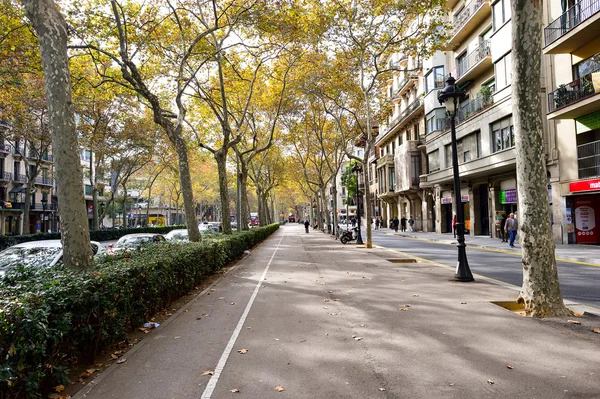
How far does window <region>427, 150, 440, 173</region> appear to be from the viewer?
109ft

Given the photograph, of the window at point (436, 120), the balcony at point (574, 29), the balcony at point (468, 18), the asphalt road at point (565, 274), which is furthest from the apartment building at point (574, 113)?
the window at point (436, 120)

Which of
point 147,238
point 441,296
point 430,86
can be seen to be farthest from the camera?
point 430,86

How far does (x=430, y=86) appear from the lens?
33.1 m

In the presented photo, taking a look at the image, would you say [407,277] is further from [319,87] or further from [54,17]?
[319,87]

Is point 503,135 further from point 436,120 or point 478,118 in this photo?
point 436,120

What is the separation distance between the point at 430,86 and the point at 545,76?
13.2 meters

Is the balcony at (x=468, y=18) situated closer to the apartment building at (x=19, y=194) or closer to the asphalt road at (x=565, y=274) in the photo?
the asphalt road at (x=565, y=274)

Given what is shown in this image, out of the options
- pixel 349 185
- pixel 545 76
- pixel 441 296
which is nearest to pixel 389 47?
pixel 545 76

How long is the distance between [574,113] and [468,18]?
11.7 metres

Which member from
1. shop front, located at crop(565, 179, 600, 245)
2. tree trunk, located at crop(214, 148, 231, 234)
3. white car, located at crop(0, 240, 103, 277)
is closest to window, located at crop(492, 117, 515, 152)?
shop front, located at crop(565, 179, 600, 245)

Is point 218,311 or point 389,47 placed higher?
point 389,47

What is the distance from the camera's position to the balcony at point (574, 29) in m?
16.4

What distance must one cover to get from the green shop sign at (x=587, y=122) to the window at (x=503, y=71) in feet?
15.9

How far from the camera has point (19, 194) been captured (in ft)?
144
